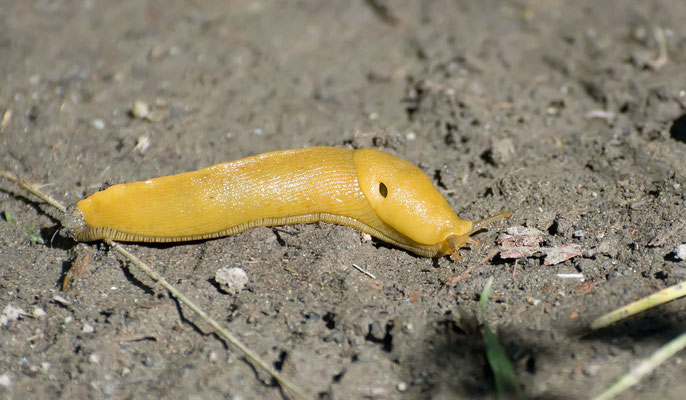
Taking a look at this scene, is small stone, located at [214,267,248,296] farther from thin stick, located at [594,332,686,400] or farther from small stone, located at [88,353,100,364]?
thin stick, located at [594,332,686,400]

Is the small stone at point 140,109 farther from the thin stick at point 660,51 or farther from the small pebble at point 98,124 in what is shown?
the thin stick at point 660,51

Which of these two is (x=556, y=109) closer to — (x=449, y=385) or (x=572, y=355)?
(x=572, y=355)

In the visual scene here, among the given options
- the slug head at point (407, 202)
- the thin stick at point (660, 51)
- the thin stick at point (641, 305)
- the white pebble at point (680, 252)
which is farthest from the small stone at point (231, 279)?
the thin stick at point (660, 51)

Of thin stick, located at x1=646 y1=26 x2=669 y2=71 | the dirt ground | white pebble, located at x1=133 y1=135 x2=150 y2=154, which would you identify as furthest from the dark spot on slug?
thin stick, located at x1=646 y1=26 x2=669 y2=71

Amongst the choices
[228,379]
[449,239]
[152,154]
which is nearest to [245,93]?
[152,154]

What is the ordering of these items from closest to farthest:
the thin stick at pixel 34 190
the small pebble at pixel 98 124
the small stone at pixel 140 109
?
the thin stick at pixel 34 190
the small pebble at pixel 98 124
the small stone at pixel 140 109

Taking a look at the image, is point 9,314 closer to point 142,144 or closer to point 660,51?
point 142,144
